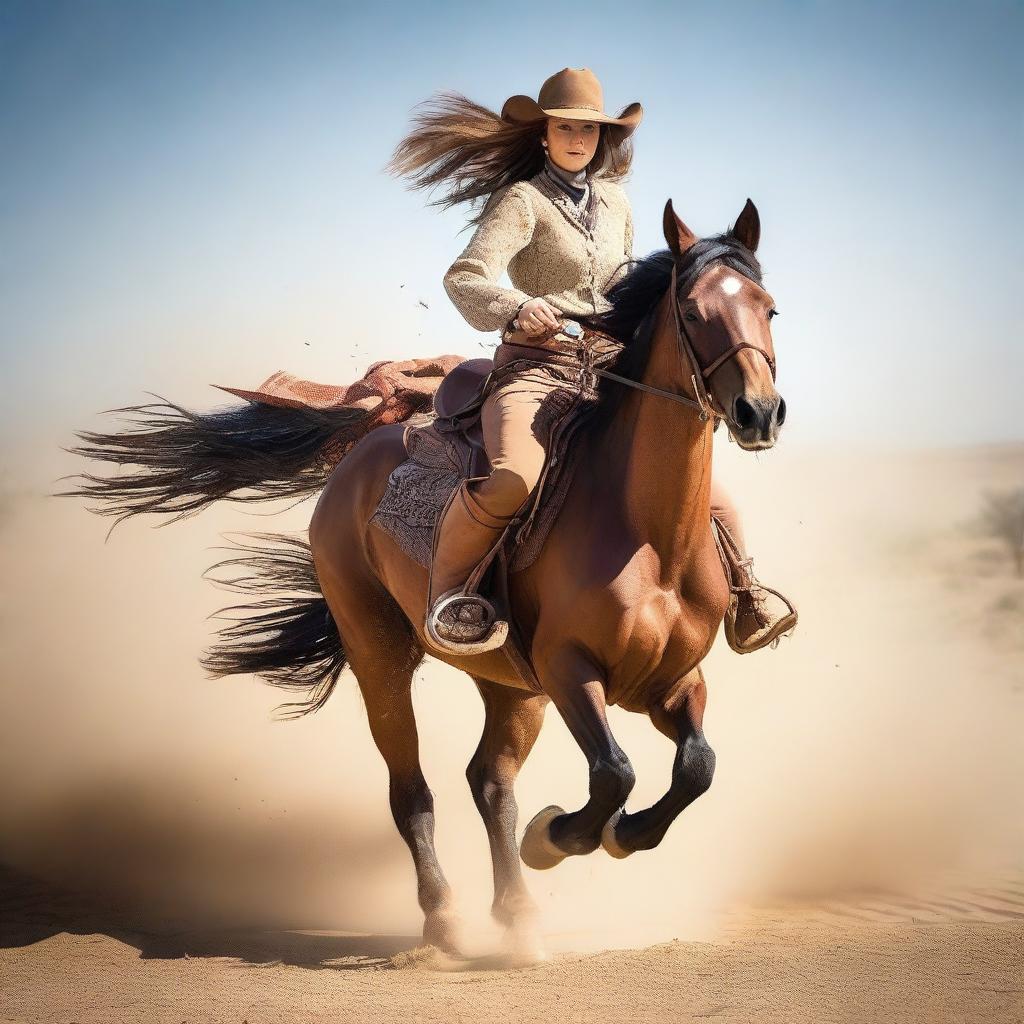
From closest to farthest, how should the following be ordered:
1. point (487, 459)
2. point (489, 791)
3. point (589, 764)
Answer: point (589, 764) → point (487, 459) → point (489, 791)

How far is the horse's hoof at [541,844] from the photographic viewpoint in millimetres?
4820

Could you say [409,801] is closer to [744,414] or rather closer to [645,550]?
[645,550]

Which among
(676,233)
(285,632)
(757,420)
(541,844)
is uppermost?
(676,233)

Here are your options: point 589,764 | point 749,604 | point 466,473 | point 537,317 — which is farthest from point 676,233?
point 589,764

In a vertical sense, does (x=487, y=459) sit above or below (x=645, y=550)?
above

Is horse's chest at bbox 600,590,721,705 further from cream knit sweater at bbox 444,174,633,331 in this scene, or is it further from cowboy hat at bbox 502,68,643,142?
cowboy hat at bbox 502,68,643,142

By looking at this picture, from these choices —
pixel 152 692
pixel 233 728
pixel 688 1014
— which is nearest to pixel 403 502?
pixel 688 1014

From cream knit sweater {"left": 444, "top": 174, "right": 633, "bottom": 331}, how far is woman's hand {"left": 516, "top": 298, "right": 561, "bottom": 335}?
15 cm

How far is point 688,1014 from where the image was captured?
4.54m

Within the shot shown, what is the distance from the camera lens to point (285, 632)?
7141 millimetres

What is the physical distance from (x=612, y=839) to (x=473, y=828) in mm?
3752

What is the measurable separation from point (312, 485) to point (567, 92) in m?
Answer: 2.72

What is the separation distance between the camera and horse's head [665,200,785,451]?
4031mm

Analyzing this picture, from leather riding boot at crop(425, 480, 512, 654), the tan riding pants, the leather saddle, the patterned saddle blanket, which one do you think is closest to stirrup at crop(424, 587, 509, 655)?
leather riding boot at crop(425, 480, 512, 654)
